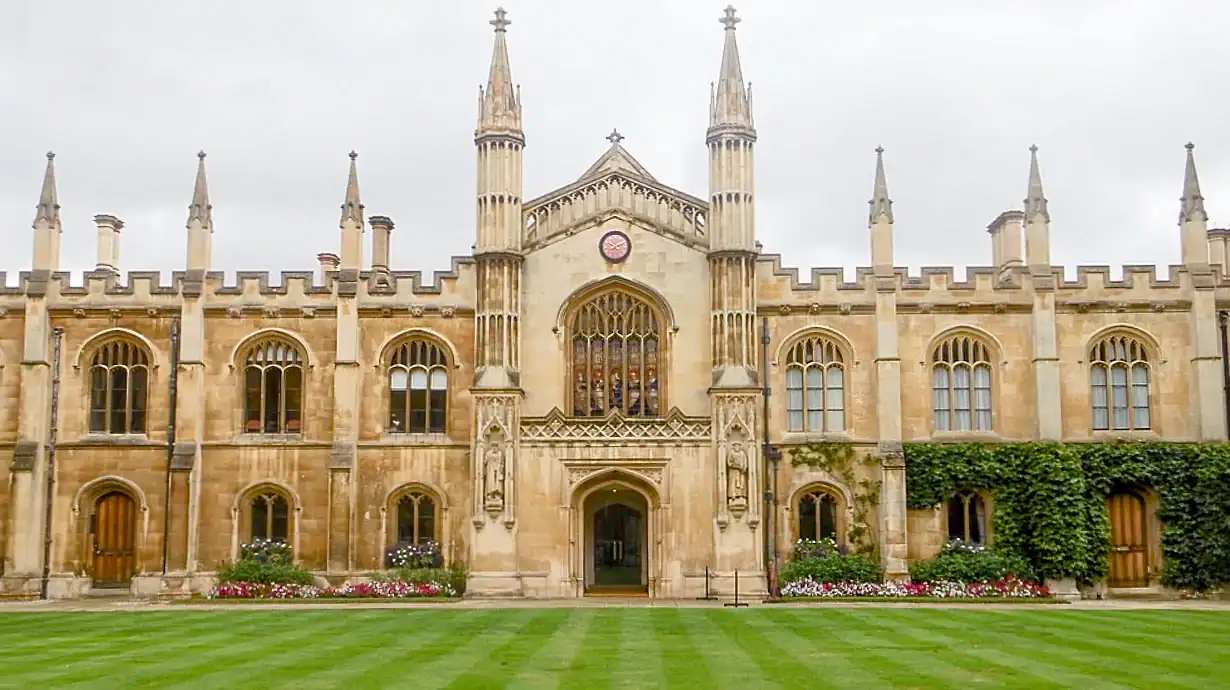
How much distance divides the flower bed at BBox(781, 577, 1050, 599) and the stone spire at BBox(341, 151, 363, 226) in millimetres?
14637

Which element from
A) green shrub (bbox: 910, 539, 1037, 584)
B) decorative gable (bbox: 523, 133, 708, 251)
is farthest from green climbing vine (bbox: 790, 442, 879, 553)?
decorative gable (bbox: 523, 133, 708, 251)

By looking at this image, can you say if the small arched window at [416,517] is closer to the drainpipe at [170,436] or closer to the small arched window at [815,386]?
the drainpipe at [170,436]

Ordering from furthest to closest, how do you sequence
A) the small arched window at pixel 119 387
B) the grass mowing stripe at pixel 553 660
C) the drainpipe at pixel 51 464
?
the small arched window at pixel 119 387, the drainpipe at pixel 51 464, the grass mowing stripe at pixel 553 660

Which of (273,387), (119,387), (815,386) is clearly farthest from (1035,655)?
(119,387)

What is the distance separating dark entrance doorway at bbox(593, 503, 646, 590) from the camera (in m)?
36.9

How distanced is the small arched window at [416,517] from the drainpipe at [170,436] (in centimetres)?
581

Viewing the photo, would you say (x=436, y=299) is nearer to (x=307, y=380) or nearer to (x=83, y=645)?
(x=307, y=380)

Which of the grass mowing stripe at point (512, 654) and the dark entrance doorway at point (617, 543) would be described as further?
the dark entrance doorway at point (617, 543)

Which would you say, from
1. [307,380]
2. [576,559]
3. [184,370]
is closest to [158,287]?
[184,370]

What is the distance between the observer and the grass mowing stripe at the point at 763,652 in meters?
15.7

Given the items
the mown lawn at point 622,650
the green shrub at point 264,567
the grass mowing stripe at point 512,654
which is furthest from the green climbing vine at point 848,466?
the green shrub at point 264,567

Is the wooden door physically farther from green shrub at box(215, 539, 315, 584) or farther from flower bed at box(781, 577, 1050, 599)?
green shrub at box(215, 539, 315, 584)

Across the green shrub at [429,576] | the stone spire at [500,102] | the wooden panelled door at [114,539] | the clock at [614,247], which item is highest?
the stone spire at [500,102]

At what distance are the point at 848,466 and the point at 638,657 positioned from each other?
16.6m
